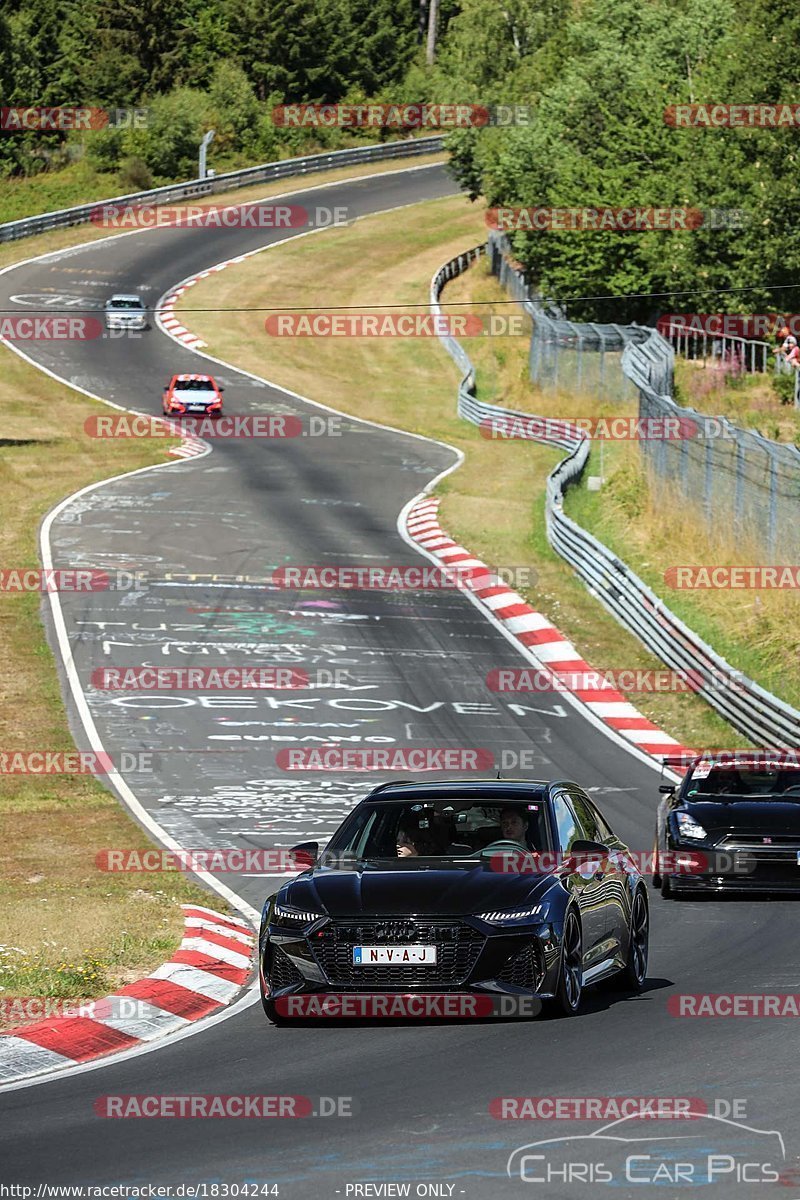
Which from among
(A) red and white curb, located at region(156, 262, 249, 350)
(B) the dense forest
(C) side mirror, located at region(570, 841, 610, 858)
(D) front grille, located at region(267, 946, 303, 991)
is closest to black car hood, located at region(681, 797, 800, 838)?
(C) side mirror, located at region(570, 841, 610, 858)

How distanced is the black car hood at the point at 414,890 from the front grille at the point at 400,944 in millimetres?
76

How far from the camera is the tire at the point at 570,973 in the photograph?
11.2 m

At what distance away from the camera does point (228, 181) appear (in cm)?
9456

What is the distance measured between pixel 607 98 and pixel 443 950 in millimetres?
57546

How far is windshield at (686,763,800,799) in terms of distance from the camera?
1947cm

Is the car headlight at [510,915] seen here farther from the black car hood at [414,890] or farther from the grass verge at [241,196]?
the grass verge at [241,196]

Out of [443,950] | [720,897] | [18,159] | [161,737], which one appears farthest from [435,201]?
[443,950]

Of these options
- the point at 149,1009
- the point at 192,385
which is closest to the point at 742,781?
the point at 149,1009

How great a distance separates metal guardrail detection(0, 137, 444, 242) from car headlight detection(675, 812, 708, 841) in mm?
71468

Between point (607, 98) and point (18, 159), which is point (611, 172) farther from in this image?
point (18, 159)

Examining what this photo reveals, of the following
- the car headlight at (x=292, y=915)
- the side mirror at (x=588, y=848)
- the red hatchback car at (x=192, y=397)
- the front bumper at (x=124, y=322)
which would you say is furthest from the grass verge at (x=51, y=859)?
the front bumper at (x=124, y=322)

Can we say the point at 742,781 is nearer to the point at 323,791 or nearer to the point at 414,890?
the point at 323,791

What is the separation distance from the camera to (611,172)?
59656 mm

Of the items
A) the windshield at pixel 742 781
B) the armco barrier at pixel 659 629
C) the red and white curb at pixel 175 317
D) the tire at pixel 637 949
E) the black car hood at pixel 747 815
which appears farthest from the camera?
the red and white curb at pixel 175 317
